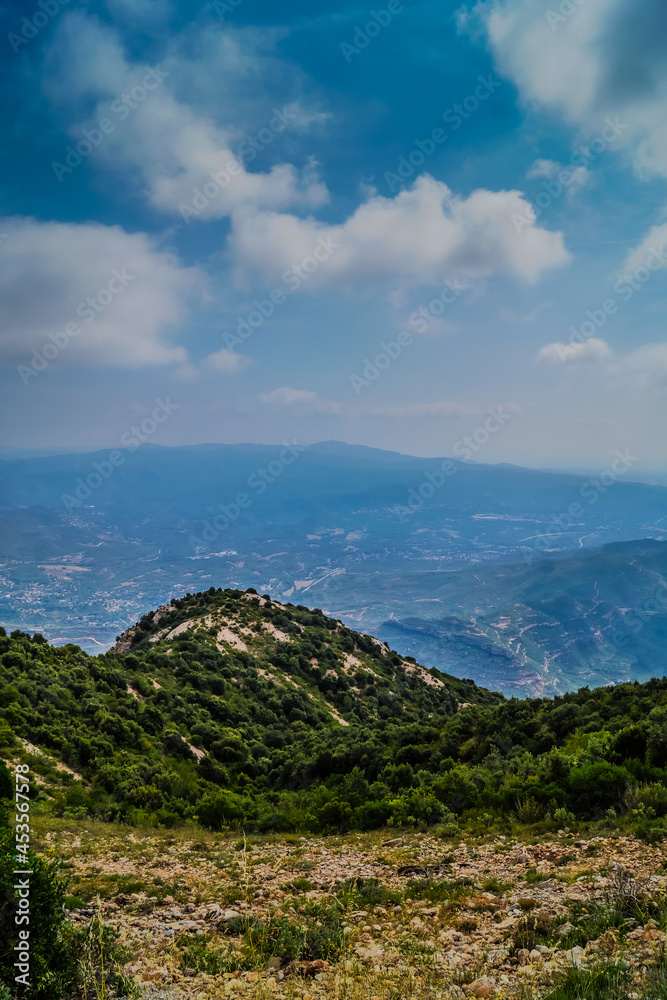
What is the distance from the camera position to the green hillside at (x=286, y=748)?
11.9m

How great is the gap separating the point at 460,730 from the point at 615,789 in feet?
31.4

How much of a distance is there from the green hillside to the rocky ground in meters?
1.98

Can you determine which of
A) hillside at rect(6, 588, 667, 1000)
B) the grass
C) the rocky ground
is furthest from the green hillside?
the grass

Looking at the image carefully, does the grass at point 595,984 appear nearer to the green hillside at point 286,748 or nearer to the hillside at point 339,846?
the hillside at point 339,846

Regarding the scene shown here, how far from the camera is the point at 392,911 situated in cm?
729

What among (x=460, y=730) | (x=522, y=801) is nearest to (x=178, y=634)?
(x=460, y=730)

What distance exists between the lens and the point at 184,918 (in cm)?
745

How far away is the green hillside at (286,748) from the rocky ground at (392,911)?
78.0 inches

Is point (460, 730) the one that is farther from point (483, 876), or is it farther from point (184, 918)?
point (184, 918)

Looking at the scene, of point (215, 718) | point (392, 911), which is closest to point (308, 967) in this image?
point (392, 911)

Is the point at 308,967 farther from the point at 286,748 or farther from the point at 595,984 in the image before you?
the point at 286,748

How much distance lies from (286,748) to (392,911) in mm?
20881

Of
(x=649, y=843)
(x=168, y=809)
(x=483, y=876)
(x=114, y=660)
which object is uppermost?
(x=114, y=660)

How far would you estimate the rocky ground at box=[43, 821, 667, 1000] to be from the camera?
5316mm
